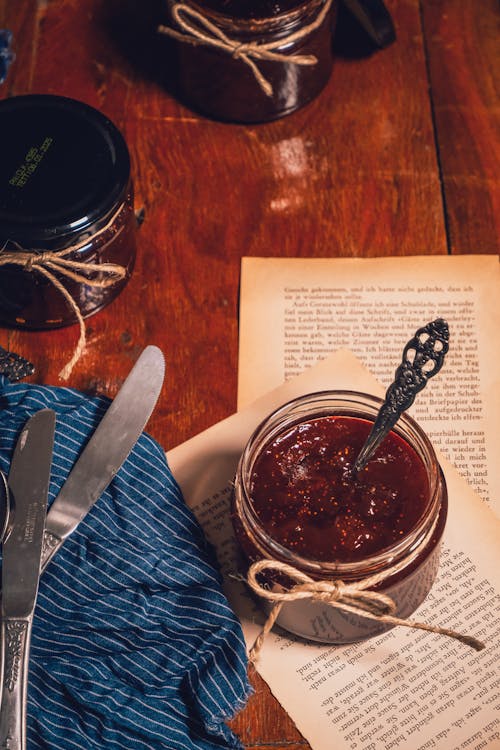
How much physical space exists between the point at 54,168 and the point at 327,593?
47 cm

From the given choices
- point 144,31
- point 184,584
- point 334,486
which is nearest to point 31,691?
point 184,584

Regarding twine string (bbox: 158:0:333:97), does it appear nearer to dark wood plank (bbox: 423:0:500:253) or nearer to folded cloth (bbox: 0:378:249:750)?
dark wood plank (bbox: 423:0:500:253)

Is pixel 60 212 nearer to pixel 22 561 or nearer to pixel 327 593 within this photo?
pixel 22 561

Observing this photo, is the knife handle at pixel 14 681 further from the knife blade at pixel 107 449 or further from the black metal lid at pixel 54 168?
the black metal lid at pixel 54 168

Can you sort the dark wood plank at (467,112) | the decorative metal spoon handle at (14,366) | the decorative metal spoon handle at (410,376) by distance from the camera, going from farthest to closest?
the dark wood plank at (467,112), the decorative metal spoon handle at (14,366), the decorative metal spoon handle at (410,376)

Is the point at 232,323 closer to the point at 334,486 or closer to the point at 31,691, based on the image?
the point at 334,486

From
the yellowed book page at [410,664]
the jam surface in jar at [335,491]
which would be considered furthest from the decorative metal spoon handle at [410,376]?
A: the yellowed book page at [410,664]

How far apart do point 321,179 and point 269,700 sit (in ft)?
1.88

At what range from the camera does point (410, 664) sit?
84cm

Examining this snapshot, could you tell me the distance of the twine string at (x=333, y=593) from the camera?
2.43 feet

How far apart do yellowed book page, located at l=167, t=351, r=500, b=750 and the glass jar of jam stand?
0.09 feet

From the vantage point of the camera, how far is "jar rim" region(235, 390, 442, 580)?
0.74m

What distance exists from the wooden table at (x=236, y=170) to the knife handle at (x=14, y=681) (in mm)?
243

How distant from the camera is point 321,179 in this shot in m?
1.10
